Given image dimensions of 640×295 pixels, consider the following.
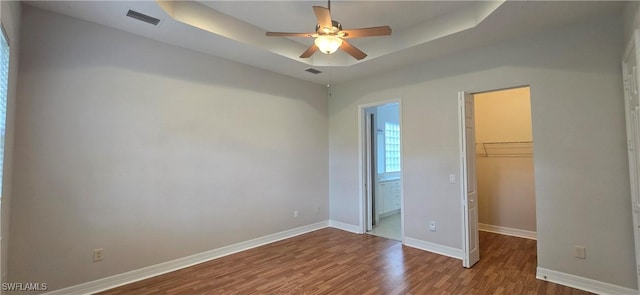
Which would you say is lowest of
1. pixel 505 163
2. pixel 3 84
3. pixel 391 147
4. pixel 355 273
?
pixel 355 273

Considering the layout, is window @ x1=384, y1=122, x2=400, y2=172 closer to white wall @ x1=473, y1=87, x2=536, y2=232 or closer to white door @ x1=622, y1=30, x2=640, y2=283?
white wall @ x1=473, y1=87, x2=536, y2=232

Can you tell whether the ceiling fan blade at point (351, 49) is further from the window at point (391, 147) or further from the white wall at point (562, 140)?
the window at point (391, 147)

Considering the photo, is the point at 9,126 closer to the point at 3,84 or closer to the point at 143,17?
the point at 3,84

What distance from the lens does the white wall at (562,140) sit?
277 cm

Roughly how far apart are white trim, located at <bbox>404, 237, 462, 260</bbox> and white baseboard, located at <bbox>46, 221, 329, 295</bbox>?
1.95 m

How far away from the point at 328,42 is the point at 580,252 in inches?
134

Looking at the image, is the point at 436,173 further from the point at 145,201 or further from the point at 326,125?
the point at 145,201

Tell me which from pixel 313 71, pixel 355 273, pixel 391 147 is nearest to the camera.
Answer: pixel 355 273

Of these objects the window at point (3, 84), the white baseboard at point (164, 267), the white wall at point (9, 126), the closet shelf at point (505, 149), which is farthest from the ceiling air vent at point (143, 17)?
the closet shelf at point (505, 149)

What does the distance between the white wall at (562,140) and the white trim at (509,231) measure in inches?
66.2

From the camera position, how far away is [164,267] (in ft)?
11.2

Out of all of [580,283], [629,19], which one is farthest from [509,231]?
[629,19]

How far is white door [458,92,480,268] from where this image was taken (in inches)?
139

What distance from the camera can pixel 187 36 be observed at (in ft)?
11.0
